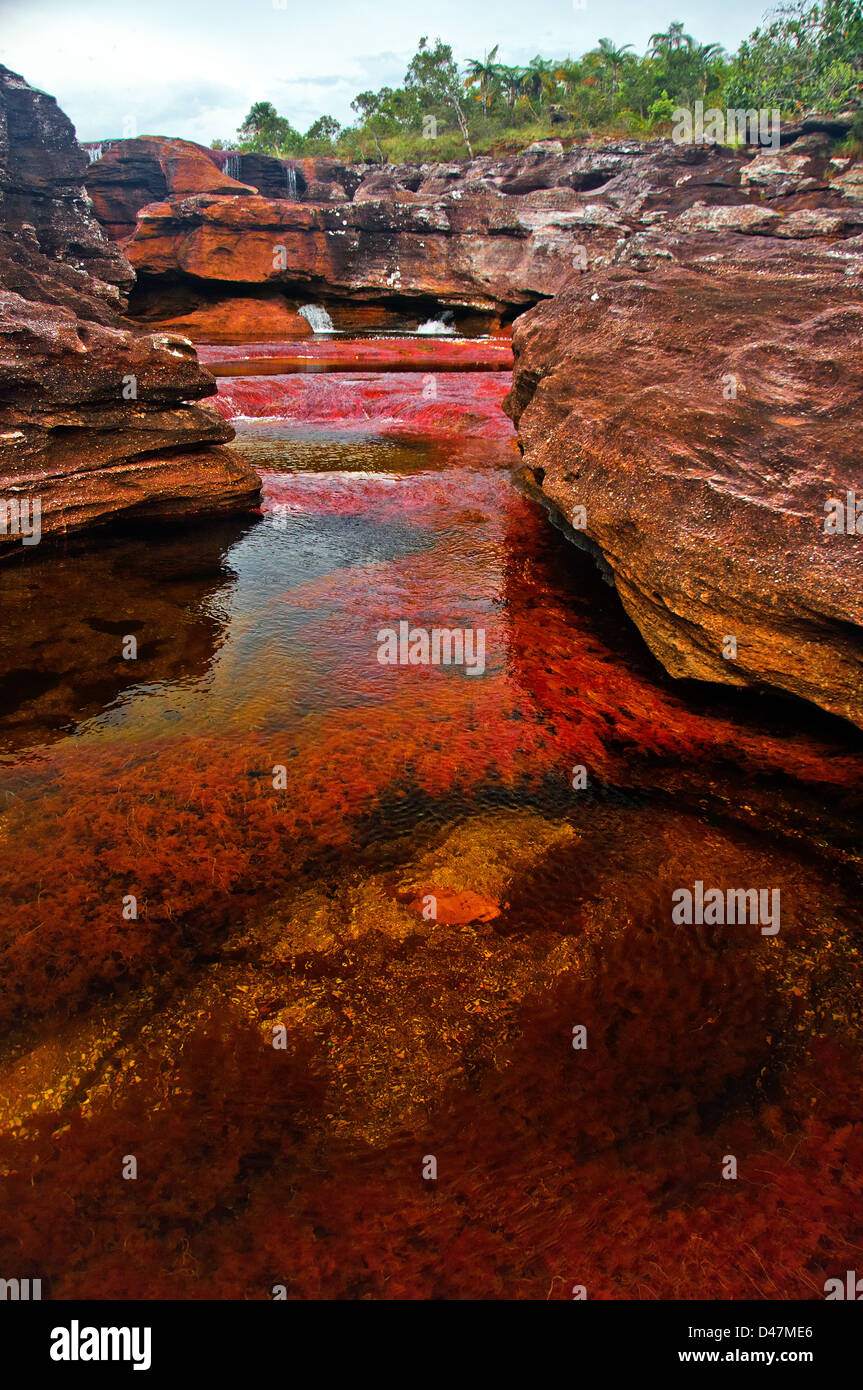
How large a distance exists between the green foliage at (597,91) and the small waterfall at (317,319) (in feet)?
86.0

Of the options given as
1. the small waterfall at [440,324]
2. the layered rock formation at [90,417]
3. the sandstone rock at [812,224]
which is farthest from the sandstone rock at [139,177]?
the layered rock formation at [90,417]

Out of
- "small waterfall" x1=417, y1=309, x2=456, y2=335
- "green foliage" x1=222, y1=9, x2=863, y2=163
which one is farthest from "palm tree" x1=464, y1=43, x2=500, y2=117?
"small waterfall" x1=417, y1=309, x2=456, y2=335

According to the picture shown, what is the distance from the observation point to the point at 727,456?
5.78 m

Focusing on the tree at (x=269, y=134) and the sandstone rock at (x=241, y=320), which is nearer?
the sandstone rock at (x=241, y=320)

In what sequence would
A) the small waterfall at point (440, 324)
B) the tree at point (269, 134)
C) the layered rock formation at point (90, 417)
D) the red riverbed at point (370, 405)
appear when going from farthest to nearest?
the tree at point (269, 134) < the small waterfall at point (440, 324) < the red riverbed at point (370, 405) < the layered rock formation at point (90, 417)

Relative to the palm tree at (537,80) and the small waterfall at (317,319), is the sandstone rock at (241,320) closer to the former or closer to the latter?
the small waterfall at (317,319)

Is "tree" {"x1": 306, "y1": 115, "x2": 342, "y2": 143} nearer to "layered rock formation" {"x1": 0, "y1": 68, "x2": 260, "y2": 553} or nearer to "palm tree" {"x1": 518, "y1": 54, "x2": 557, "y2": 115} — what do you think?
"palm tree" {"x1": 518, "y1": 54, "x2": 557, "y2": 115}

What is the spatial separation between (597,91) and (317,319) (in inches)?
1943

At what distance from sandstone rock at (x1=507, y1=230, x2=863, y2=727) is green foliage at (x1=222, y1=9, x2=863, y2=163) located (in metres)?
54.8

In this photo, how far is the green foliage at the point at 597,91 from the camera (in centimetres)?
5288

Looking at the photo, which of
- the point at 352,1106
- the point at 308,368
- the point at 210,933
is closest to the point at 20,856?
the point at 210,933

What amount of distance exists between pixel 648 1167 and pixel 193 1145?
5.88ft

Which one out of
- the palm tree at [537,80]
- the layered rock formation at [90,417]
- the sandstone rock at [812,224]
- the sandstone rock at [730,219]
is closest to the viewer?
the layered rock formation at [90,417]

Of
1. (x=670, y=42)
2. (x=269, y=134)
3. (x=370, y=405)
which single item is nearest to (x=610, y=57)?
(x=670, y=42)
